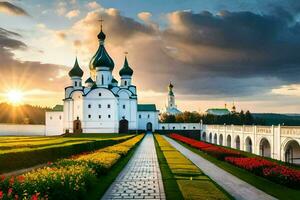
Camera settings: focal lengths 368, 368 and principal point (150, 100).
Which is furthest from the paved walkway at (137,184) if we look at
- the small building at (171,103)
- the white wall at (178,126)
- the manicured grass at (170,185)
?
the small building at (171,103)

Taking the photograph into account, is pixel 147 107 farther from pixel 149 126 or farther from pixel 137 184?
pixel 137 184

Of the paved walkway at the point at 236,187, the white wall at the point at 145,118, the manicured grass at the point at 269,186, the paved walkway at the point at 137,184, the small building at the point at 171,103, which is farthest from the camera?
the small building at the point at 171,103

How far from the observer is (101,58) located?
64.1 meters

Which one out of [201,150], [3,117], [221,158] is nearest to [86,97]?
[201,150]

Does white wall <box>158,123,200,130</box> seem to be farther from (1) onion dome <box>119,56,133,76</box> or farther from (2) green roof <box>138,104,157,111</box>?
(1) onion dome <box>119,56,133,76</box>

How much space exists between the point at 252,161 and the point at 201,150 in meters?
12.5

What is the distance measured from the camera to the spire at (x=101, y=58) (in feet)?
210

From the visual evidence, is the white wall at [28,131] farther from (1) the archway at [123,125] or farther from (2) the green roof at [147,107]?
(2) the green roof at [147,107]

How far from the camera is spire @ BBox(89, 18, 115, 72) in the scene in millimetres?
64062

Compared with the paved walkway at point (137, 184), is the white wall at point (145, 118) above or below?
above

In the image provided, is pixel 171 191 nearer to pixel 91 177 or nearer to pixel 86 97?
pixel 91 177

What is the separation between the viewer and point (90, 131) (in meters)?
61.8

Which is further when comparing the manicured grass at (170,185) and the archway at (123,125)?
the archway at (123,125)

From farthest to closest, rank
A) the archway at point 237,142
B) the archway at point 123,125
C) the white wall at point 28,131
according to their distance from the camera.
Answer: the white wall at point 28,131, the archway at point 123,125, the archway at point 237,142
